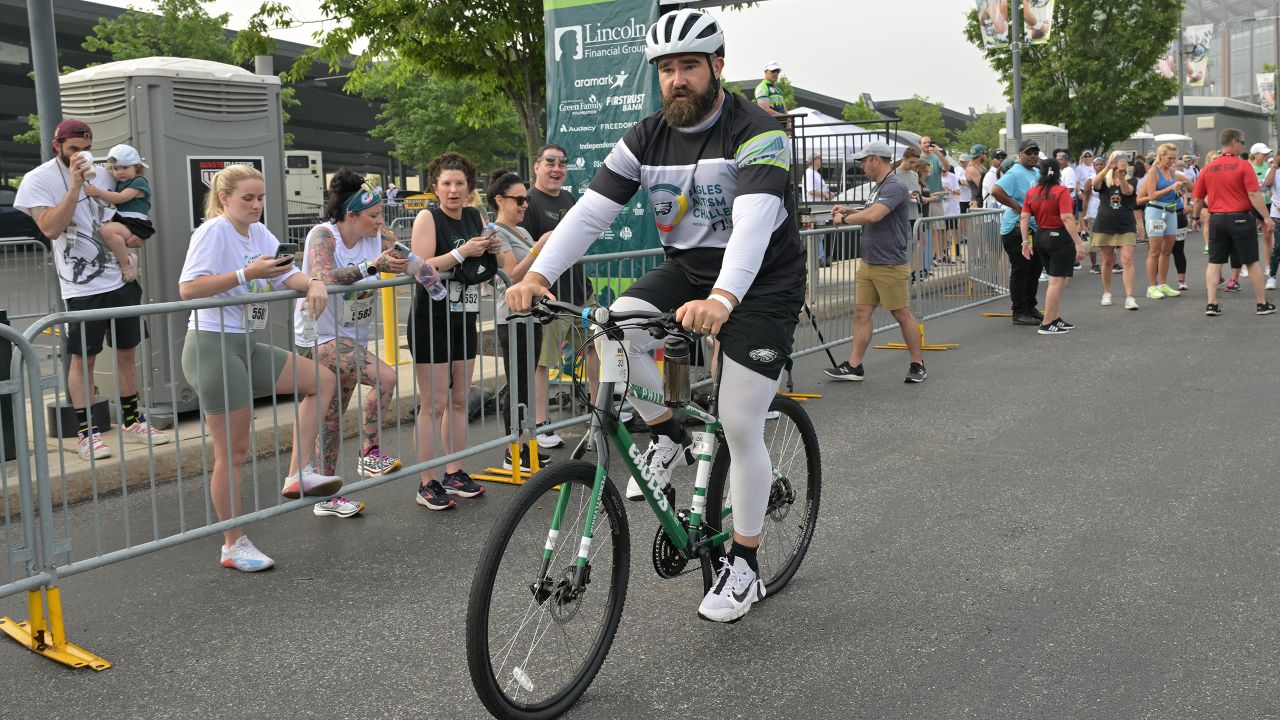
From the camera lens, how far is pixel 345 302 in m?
5.99

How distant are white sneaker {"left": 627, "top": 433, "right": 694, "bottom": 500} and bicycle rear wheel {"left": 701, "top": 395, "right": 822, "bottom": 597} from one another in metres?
0.23

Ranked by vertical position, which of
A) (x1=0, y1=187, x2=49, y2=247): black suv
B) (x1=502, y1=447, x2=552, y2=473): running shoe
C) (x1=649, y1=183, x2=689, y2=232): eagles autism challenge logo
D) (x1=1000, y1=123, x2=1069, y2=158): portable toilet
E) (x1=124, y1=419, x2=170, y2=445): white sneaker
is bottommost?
(x1=502, y1=447, x2=552, y2=473): running shoe

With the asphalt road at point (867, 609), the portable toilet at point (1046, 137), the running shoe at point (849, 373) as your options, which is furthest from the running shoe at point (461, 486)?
the portable toilet at point (1046, 137)

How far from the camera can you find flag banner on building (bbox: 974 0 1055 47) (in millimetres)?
30094

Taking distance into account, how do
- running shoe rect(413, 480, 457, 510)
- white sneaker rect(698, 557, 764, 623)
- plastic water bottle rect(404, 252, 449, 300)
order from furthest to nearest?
running shoe rect(413, 480, 457, 510)
plastic water bottle rect(404, 252, 449, 300)
white sneaker rect(698, 557, 764, 623)

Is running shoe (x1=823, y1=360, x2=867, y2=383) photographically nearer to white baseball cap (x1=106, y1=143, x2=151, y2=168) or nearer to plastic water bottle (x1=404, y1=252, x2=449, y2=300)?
plastic water bottle (x1=404, y1=252, x2=449, y2=300)

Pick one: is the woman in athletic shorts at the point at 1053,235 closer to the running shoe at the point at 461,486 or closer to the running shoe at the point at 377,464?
the running shoe at the point at 461,486

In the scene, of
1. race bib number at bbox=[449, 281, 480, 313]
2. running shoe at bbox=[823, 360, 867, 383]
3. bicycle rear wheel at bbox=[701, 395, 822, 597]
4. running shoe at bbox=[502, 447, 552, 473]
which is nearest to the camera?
bicycle rear wheel at bbox=[701, 395, 822, 597]

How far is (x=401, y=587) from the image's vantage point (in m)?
5.08

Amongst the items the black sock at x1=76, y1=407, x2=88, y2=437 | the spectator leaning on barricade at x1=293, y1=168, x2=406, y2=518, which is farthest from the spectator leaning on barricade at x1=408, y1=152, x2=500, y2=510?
the black sock at x1=76, y1=407, x2=88, y2=437

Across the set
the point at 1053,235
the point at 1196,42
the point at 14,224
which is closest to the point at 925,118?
the point at 1196,42

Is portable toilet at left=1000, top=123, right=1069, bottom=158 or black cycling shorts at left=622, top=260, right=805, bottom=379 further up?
portable toilet at left=1000, top=123, right=1069, bottom=158

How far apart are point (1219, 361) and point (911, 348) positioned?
2.87 meters

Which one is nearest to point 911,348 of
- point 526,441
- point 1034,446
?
point 1034,446
